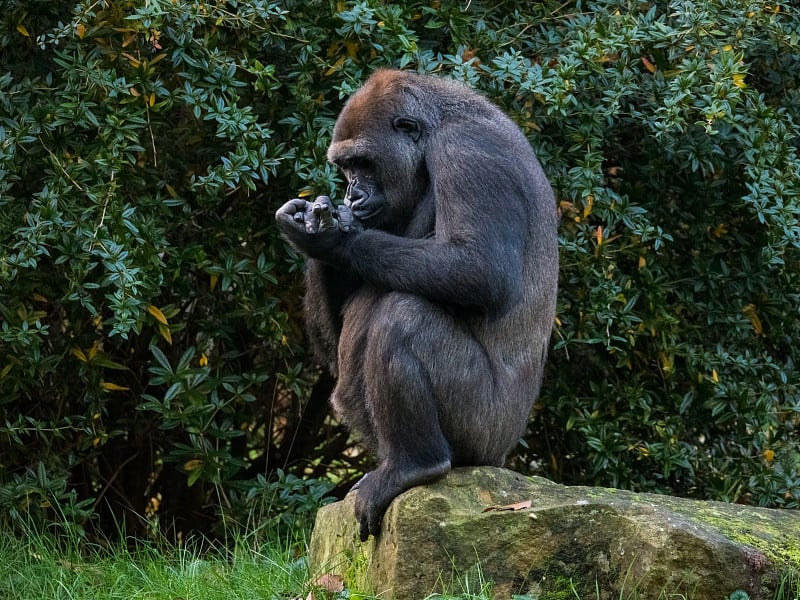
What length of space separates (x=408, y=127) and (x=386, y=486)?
1465mm

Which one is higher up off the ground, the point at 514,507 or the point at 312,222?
the point at 312,222

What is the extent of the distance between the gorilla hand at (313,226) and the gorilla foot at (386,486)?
0.88 m

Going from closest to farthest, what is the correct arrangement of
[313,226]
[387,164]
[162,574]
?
[313,226] → [387,164] → [162,574]

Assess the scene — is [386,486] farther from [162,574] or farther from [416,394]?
[162,574]

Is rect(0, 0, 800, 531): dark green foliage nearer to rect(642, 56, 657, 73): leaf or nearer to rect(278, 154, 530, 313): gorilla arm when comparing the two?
rect(642, 56, 657, 73): leaf

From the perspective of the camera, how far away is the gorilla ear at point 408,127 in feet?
15.1

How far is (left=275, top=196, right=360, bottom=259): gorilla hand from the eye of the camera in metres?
4.32

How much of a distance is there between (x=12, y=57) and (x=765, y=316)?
4038mm

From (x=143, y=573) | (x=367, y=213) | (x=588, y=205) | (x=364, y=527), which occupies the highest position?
(x=367, y=213)

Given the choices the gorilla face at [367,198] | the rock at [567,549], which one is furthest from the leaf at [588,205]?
the rock at [567,549]

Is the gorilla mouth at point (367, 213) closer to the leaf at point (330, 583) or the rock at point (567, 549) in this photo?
the rock at point (567, 549)

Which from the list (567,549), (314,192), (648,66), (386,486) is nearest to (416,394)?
(386,486)

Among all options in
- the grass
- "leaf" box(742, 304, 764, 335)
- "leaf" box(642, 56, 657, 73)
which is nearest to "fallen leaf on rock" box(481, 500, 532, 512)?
the grass

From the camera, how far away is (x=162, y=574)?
480 centimetres
